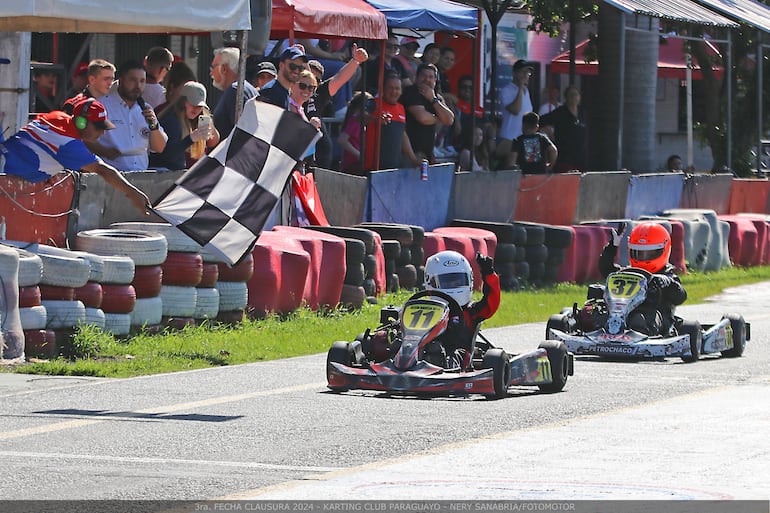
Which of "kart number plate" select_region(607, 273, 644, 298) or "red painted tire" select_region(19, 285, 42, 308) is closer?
"red painted tire" select_region(19, 285, 42, 308)

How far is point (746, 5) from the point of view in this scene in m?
29.4

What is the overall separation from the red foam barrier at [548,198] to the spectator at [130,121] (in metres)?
7.12

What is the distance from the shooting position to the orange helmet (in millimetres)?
13883

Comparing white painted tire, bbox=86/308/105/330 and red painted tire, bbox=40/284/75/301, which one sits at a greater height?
red painted tire, bbox=40/284/75/301

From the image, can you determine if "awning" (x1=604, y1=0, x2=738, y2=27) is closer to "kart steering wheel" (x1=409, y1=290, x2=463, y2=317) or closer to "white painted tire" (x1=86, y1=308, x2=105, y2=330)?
"white painted tire" (x1=86, y1=308, x2=105, y2=330)

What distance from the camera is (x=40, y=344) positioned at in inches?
455

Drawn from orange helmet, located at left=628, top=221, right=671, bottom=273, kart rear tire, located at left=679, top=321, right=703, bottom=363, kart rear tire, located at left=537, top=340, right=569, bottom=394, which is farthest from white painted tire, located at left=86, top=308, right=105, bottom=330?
orange helmet, located at left=628, top=221, right=671, bottom=273

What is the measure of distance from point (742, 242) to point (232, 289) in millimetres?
12464

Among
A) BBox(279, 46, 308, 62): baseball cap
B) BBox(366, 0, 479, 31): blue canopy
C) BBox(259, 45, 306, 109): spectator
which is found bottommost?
BBox(259, 45, 306, 109): spectator

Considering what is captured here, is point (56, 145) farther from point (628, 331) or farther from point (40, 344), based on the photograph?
point (628, 331)

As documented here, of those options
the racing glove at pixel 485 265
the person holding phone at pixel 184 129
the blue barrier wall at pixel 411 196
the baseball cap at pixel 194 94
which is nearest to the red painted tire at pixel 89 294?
the person holding phone at pixel 184 129

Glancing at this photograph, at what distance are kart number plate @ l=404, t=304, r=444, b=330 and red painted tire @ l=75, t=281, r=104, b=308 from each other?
250cm

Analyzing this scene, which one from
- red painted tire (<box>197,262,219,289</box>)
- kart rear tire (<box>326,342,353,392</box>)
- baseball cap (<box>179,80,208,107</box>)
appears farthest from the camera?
baseball cap (<box>179,80,208,107</box>)

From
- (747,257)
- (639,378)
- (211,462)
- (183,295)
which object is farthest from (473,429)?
(747,257)
